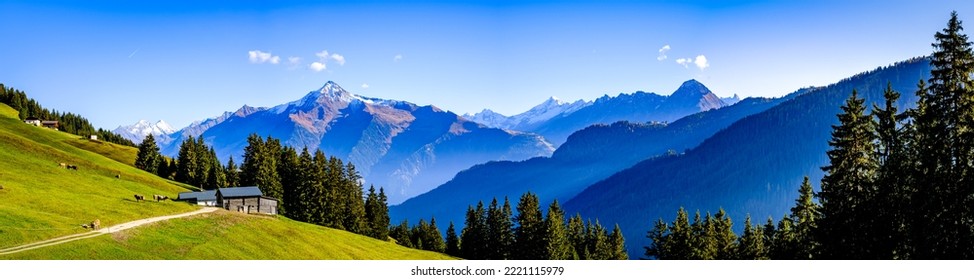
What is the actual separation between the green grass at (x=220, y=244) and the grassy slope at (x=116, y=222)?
0.07m

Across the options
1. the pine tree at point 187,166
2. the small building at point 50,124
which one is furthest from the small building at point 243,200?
the small building at point 50,124

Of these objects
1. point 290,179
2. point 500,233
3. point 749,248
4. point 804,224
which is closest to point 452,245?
point 500,233

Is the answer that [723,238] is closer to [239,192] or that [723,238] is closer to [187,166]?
[239,192]

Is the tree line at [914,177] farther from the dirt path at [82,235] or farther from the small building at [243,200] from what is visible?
the small building at [243,200]

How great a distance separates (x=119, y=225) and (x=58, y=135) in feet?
363

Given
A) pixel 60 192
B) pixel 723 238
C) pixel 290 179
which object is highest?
pixel 290 179

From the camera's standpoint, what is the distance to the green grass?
45.1 meters

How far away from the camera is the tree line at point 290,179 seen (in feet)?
381

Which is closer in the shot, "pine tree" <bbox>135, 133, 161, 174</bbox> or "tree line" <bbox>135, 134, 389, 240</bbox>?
"tree line" <bbox>135, 134, 389, 240</bbox>

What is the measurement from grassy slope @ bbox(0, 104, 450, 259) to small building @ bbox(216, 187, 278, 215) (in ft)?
30.7

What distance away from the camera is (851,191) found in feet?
142

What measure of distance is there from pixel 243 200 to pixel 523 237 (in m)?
42.5

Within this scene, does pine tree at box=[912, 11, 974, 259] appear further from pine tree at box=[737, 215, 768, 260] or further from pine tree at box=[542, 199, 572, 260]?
pine tree at box=[542, 199, 572, 260]

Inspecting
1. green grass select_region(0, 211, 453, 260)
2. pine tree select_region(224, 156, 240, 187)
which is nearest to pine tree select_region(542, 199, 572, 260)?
green grass select_region(0, 211, 453, 260)
